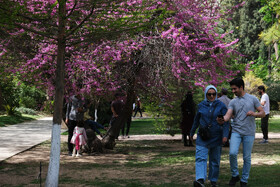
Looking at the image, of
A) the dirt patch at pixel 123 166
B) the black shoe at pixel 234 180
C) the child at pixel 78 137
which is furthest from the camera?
the child at pixel 78 137

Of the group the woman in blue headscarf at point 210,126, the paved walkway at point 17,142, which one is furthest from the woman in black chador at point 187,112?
the woman in blue headscarf at point 210,126

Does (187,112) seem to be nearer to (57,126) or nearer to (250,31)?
(57,126)

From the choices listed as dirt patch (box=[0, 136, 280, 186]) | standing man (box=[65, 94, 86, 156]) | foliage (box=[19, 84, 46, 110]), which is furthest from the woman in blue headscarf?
foliage (box=[19, 84, 46, 110])

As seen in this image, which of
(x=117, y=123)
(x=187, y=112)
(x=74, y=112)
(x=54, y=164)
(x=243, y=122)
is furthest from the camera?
(x=187, y=112)

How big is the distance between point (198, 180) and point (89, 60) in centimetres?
605

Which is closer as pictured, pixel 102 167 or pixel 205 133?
pixel 205 133

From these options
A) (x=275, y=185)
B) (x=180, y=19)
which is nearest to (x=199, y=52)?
(x=180, y=19)

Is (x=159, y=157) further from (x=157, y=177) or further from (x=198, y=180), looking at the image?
(x=198, y=180)

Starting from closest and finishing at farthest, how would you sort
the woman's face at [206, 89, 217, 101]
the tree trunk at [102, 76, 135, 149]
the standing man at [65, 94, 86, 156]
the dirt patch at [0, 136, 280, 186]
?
the woman's face at [206, 89, 217, 101]
the dirt patch at [0, 136, 280, 186]
the standing man at [65, 94, 86, 156]
the tree trunk at [102, 76, 135, 149]

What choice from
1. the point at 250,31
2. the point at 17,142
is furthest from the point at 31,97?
the point at 250,31

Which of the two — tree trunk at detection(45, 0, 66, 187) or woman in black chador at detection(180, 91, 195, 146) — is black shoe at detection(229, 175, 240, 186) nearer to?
tree trunk at detection(45, 0, 66, 187)

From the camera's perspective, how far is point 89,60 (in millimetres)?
11664

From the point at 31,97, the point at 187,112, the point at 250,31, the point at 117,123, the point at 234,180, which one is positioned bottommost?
the point at 234,180

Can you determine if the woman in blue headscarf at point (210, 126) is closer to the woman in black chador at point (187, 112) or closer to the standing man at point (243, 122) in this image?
the standing man at point (243, 122)
